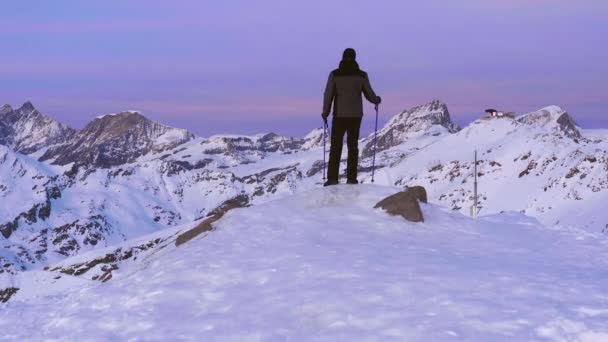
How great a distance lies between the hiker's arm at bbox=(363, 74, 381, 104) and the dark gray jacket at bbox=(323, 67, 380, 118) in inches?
5.4

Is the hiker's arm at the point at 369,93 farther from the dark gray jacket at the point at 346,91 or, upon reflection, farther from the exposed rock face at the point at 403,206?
the exposed rock face at the point at 403,206

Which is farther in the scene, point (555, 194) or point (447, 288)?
point (555, 194)

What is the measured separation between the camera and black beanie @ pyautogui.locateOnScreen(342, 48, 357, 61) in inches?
717

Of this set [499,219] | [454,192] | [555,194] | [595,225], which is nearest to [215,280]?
[499,219]

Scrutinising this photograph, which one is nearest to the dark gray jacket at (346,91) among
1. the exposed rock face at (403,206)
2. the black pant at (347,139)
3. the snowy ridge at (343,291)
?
the black pant at (347,139)

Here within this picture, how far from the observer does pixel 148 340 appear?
27.8 ft

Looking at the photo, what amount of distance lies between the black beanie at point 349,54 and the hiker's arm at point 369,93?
0.79 metres

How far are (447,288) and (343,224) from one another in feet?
20.4

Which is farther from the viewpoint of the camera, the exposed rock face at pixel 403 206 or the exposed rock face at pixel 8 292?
the exposed rock face at pixel 8 292

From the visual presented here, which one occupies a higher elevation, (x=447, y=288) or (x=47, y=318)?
(x=447, y=288)

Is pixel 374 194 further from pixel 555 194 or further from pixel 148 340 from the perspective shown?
pixel 555 194

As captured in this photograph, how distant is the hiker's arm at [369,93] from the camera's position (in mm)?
18766

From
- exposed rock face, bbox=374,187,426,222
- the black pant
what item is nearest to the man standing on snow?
the black pant

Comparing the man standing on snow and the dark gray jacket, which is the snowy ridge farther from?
the dark gray jacket
